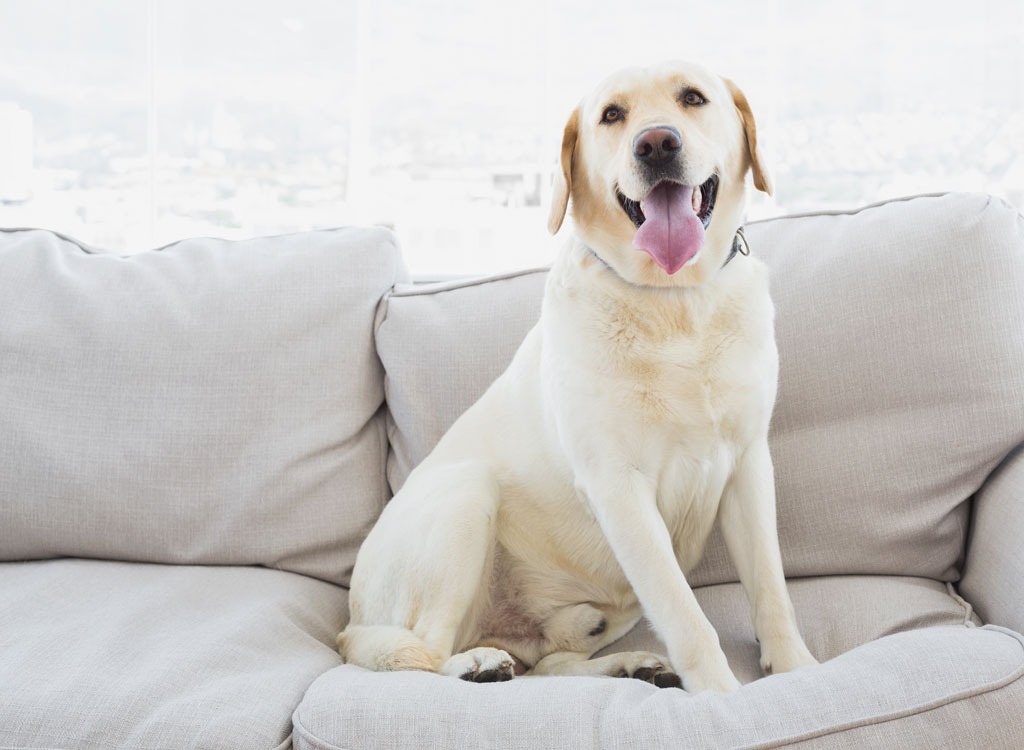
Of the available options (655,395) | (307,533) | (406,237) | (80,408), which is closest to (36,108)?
(406,237)

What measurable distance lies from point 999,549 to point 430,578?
891 millimetres

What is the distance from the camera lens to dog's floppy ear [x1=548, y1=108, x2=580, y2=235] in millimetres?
1500

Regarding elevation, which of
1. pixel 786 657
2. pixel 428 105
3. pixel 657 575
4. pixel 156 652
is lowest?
pixel 156 652

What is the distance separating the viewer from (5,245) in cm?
201

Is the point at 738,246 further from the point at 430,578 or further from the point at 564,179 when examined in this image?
the point at 430,578

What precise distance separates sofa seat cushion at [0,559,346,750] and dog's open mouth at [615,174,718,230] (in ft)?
2.74

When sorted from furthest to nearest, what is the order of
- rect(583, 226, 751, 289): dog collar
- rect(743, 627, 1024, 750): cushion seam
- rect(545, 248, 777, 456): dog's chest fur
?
1. rect(583, 226, 751, 289): dog collar
2. rect(545, 248, 777, 456): dog's chest fur
3. rect(743, 627, 1024, 750): cushion seam

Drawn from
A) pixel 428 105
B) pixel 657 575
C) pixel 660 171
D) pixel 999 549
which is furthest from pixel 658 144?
pixel 428 105

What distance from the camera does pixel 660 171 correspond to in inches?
53.3

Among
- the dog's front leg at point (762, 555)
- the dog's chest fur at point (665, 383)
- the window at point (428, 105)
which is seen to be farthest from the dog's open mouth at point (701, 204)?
the window at point (428, 105)

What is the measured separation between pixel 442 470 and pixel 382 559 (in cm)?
17

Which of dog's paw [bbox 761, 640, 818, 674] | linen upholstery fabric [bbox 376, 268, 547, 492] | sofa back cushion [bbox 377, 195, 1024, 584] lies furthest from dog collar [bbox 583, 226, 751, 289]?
dog's paw [bbox 761, 640, 818, 674]

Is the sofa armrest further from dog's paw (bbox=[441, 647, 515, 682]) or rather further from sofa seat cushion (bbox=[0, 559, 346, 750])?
sofa seat cushion (bbox=[0, 559, 346, 750])

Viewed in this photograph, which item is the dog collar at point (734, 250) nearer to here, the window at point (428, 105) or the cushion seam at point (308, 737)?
the cushion seam at point (308, 737)
